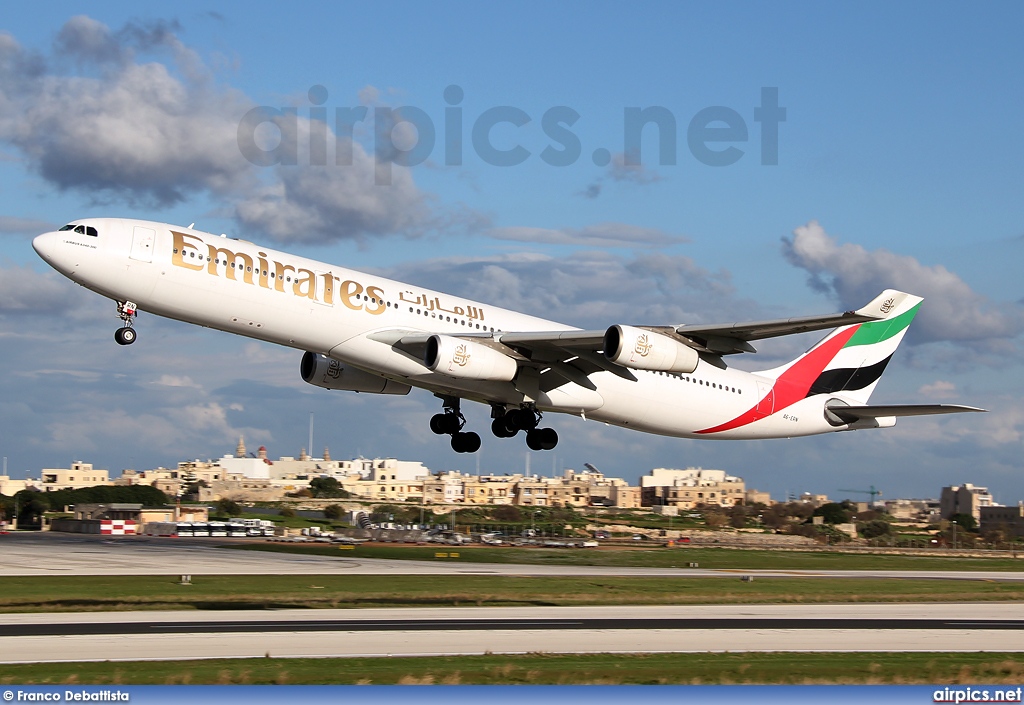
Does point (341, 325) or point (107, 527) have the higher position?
point (341, 325)

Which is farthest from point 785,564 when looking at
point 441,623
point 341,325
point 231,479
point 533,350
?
point 231,479

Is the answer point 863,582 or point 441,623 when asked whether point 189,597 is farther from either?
point 863,582

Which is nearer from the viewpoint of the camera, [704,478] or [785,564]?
[785,564]

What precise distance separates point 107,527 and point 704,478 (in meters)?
133

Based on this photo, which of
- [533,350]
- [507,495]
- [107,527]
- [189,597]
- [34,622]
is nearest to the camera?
[34,622]

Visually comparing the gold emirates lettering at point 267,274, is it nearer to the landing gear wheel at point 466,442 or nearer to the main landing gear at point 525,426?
the main landing gear at point 525,426

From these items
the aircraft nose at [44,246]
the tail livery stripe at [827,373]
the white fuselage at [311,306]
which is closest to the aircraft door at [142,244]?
the white fuselage at [311,306]

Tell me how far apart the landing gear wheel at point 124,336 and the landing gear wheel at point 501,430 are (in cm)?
1433

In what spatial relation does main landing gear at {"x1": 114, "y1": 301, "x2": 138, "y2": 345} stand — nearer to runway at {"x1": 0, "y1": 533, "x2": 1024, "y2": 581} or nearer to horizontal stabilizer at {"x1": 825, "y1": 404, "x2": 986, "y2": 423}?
runway at {"x1": 0, "y1": 533, "x2": 1024, "y2": 581}

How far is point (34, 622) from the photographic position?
2534 centimetres

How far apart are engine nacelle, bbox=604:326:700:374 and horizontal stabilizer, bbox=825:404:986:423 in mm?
11433

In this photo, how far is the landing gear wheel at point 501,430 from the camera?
43062 mm

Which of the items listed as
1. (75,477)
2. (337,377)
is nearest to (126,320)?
(337,377)

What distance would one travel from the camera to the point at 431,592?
3425cm
